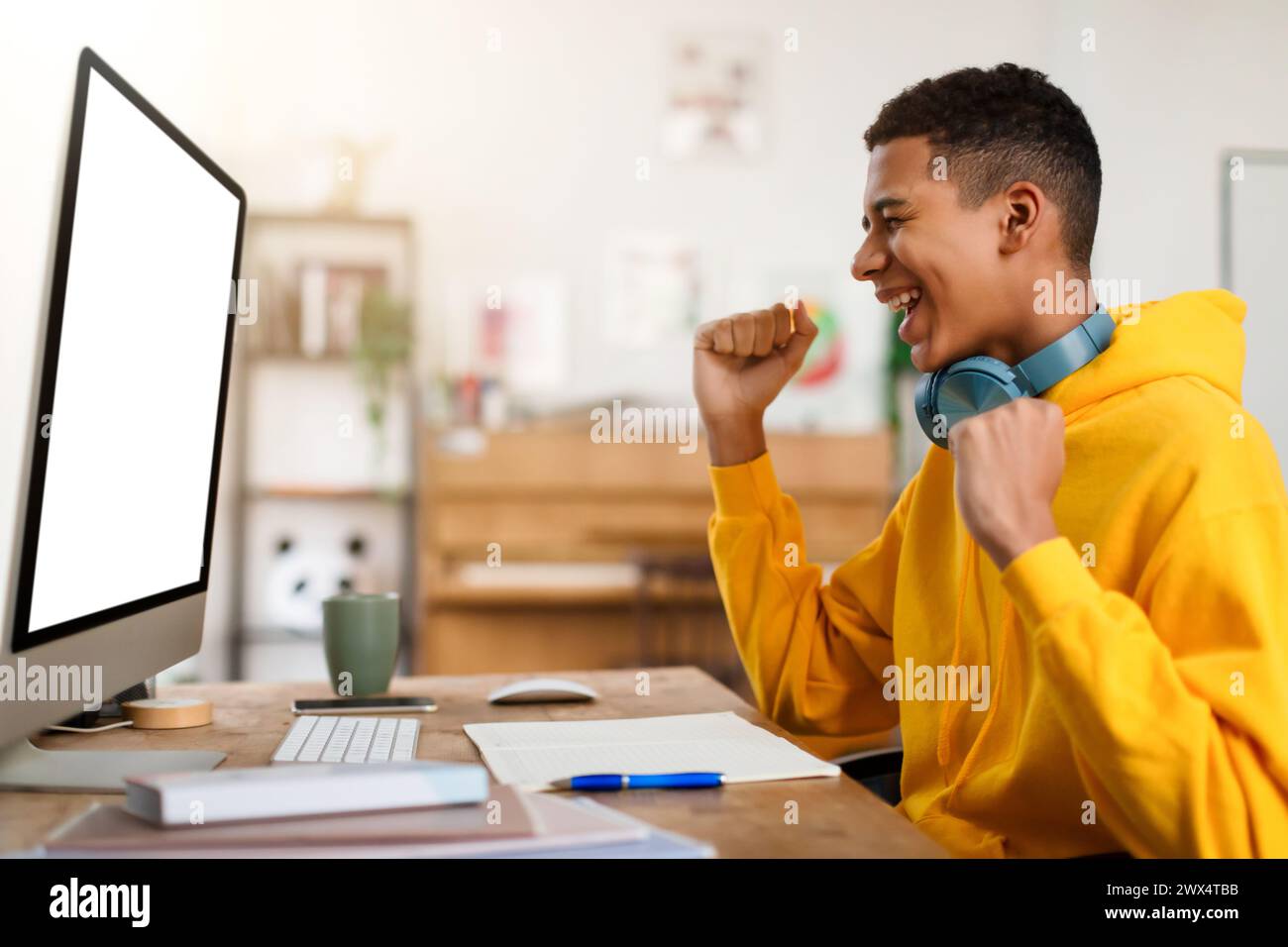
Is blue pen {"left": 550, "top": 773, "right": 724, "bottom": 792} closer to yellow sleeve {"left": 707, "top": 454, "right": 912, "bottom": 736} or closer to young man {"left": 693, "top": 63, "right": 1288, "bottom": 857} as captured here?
young man {"left": 693, "top": 63, "right": 1288, "bottom": 857}

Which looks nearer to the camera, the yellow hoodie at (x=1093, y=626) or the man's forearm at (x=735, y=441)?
the yellow hoodie at (x=1093, y=626)

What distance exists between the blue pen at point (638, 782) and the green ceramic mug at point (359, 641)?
53 cm

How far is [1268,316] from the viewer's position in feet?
12.5

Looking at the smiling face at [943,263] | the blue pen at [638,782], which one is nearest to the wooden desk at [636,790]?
the blue pen at [638,782]

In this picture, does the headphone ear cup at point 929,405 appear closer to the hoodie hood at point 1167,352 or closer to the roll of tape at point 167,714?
the hoodie hood at point 1167,352

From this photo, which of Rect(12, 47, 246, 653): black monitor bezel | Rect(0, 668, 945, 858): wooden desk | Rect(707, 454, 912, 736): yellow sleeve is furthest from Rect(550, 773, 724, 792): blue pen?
Rect(707, 454, 912, 736): yellow sleeve

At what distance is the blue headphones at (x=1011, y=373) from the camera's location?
1051mm

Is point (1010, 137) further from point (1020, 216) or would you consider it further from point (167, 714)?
point (167, 714)

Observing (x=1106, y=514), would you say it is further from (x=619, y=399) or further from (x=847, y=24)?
(x=847, y=24)

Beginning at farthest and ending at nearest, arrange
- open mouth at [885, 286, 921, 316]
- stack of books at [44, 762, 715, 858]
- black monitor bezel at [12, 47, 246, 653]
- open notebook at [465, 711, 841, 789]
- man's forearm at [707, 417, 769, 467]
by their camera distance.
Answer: man's forearm at [707, 417, 769, 467]
open mouth at [885, 286, 921, 316]
open notebook at [465, 711, 841, 789]
black monitor bezel at [12, 47, 246, 653]
stack of books at [44, 762, 715, 858]

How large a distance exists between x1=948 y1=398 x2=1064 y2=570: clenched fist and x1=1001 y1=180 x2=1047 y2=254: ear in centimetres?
30

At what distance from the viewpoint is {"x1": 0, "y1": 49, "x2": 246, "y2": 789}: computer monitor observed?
77 cm

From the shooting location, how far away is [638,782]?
84 centimetres
